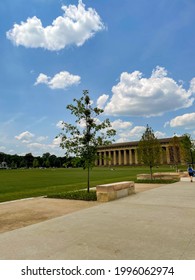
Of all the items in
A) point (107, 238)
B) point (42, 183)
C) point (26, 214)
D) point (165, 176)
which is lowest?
point (107, 238)

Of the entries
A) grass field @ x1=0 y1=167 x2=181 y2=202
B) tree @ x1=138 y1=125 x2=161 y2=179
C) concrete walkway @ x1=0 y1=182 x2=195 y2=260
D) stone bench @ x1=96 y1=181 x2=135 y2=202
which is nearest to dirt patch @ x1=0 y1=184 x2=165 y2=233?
concrete walkway @ x1=0 y1=182 x2=195 y2=260

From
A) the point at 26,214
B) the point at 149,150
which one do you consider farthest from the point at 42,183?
the point at 26,214

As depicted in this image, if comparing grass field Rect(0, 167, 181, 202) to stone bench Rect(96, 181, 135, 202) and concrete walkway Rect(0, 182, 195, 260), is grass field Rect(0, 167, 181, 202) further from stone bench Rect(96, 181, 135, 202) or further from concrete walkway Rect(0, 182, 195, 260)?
concrete walkway Rect(0, 182, 195, 260)

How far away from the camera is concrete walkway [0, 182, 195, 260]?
5.34 metres

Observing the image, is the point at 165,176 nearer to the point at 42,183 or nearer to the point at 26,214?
the point at 42,183

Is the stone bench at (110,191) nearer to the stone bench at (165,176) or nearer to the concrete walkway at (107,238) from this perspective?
the concrete walkway at (107,238)

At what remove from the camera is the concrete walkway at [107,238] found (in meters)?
5.34

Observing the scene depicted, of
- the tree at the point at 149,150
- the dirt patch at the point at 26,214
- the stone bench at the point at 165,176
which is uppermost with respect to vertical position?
the tree at the point at 149,150

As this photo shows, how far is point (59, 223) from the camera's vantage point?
825cm

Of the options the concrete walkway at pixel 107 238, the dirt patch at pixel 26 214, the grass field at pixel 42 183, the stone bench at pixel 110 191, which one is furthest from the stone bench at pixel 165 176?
the concrete walkway at pixel 107 238

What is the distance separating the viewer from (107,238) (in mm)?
6469
